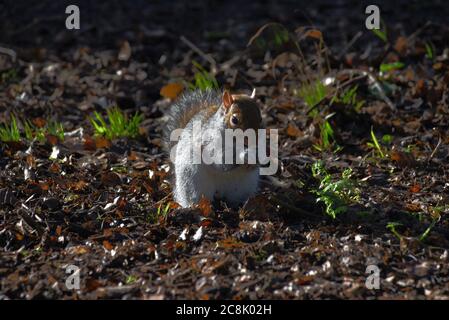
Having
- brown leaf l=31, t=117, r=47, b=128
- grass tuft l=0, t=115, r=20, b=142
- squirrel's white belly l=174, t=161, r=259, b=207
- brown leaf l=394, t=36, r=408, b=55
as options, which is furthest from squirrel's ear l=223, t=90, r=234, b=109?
brown leaf l=394, t=36, r=408, b=55

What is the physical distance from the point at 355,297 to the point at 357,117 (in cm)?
236

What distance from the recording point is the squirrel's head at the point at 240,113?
428 centimetres

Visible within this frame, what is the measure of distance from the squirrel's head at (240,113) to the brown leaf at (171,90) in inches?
69.3

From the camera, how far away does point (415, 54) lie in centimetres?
648

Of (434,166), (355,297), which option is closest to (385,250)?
(355,297)

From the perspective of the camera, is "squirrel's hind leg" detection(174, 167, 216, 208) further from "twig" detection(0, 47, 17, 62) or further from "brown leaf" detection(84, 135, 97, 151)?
"twig" detection(0, 47, 17, 62)

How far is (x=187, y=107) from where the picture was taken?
16.1ft

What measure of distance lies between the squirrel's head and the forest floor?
1.39ft

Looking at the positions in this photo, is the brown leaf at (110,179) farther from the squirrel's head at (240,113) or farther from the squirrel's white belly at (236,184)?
the squirrel's head at (240,113)

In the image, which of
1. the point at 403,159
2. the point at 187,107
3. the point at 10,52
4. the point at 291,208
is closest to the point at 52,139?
the point at 187,107

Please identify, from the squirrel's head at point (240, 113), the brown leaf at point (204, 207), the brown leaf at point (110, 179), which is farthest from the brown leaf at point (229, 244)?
the brown leaf at point (110, 179)

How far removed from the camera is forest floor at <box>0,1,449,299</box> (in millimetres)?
3662

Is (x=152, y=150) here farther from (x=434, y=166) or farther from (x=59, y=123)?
(x=434, y=166)

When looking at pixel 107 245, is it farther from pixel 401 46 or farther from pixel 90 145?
pixel 401 46
